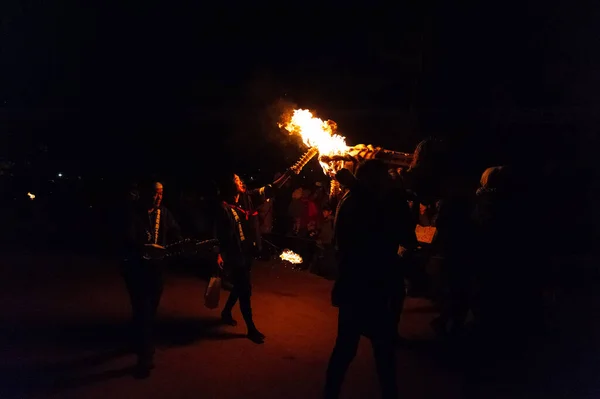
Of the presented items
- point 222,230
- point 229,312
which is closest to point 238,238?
point 222,230

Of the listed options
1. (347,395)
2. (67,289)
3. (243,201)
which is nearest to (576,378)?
(347,395)

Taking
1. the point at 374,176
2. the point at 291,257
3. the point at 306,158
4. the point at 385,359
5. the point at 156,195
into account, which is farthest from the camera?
the point at 291,257

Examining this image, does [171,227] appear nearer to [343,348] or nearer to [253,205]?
[253,205]

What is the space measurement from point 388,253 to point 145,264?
2569 millimetres

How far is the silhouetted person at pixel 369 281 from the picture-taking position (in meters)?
4.12

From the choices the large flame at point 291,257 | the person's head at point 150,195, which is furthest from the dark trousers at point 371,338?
the large flame at point 291,257

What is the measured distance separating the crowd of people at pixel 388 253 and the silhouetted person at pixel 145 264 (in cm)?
1

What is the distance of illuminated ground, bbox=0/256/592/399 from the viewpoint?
16.8 ft

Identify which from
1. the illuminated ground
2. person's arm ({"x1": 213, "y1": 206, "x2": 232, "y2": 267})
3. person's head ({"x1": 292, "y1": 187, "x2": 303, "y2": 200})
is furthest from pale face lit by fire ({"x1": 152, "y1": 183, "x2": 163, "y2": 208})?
person's head ({"x1": 292, "y1": 187, "x2": 303, "y2": 200})

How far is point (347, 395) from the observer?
5012 millimetres

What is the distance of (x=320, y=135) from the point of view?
7969mm

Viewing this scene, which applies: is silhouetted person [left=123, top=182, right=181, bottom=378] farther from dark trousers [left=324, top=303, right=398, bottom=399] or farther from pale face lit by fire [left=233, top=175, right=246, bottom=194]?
dark trousers [left=324, top=303, right=398, bottom=399]

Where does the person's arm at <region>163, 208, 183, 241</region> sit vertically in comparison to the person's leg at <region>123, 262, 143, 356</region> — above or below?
above

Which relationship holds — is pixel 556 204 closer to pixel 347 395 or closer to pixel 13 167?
pixel 347 395
